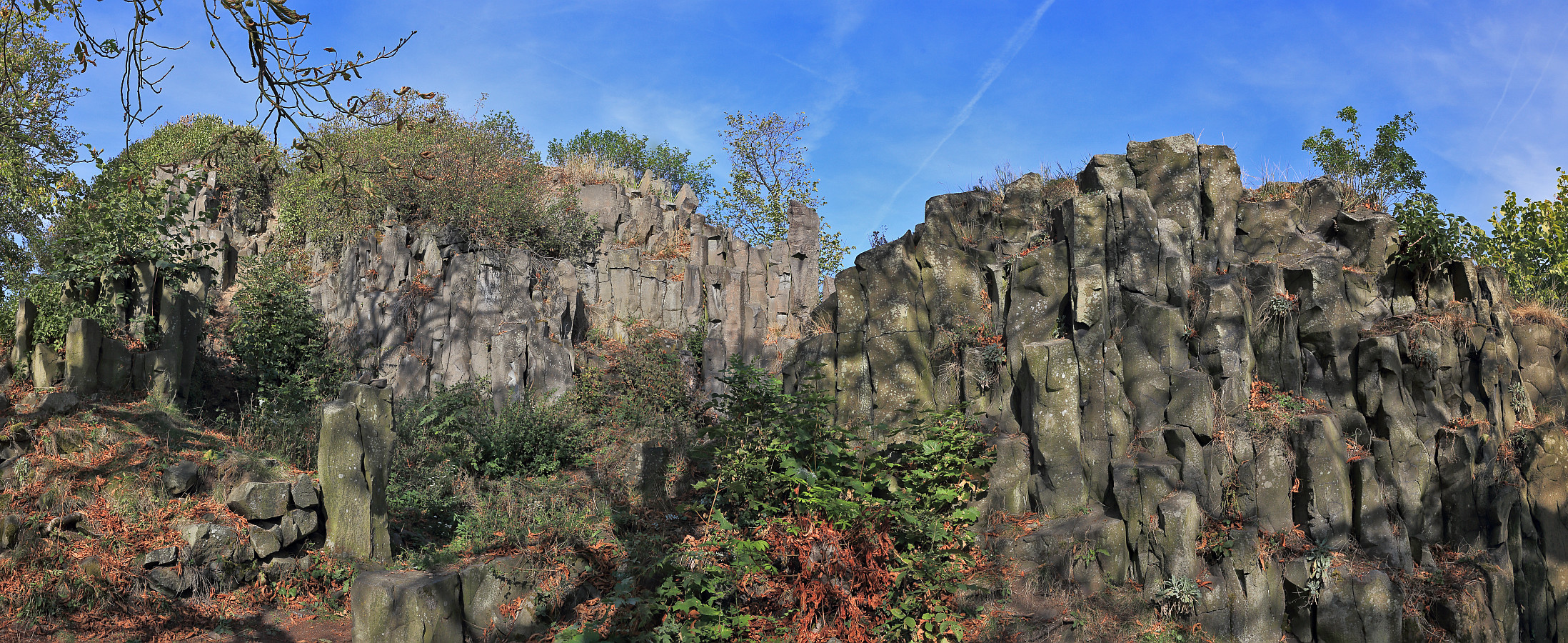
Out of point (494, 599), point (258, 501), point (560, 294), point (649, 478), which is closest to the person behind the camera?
point (494, 599)

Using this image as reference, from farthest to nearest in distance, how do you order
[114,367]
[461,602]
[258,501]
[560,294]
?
[560,294], [114,367], [258,501], [461,602]

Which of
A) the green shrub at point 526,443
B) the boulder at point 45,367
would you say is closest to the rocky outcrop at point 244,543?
the boulder at point 45,367

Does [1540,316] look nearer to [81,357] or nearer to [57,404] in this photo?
[57,404]

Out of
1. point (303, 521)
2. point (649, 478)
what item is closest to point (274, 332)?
point (303, 521)

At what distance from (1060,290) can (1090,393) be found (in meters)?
1.72

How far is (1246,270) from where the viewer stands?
432 inches

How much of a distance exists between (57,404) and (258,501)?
2941 mm

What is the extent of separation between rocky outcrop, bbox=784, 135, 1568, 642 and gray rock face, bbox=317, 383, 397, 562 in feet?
16.0

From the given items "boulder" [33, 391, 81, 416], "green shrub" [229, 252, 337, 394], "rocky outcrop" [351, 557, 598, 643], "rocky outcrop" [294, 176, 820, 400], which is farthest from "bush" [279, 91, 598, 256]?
"rocky outcrop" [351, 557, 598, 643]

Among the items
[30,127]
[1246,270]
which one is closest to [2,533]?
[30,127]

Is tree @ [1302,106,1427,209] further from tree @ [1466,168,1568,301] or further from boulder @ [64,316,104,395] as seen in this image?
boulder @ [64,316,104,395]

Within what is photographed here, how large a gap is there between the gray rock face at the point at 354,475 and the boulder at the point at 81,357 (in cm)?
374

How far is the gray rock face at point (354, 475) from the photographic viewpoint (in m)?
8.66

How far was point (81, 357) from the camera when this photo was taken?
9844 mm
